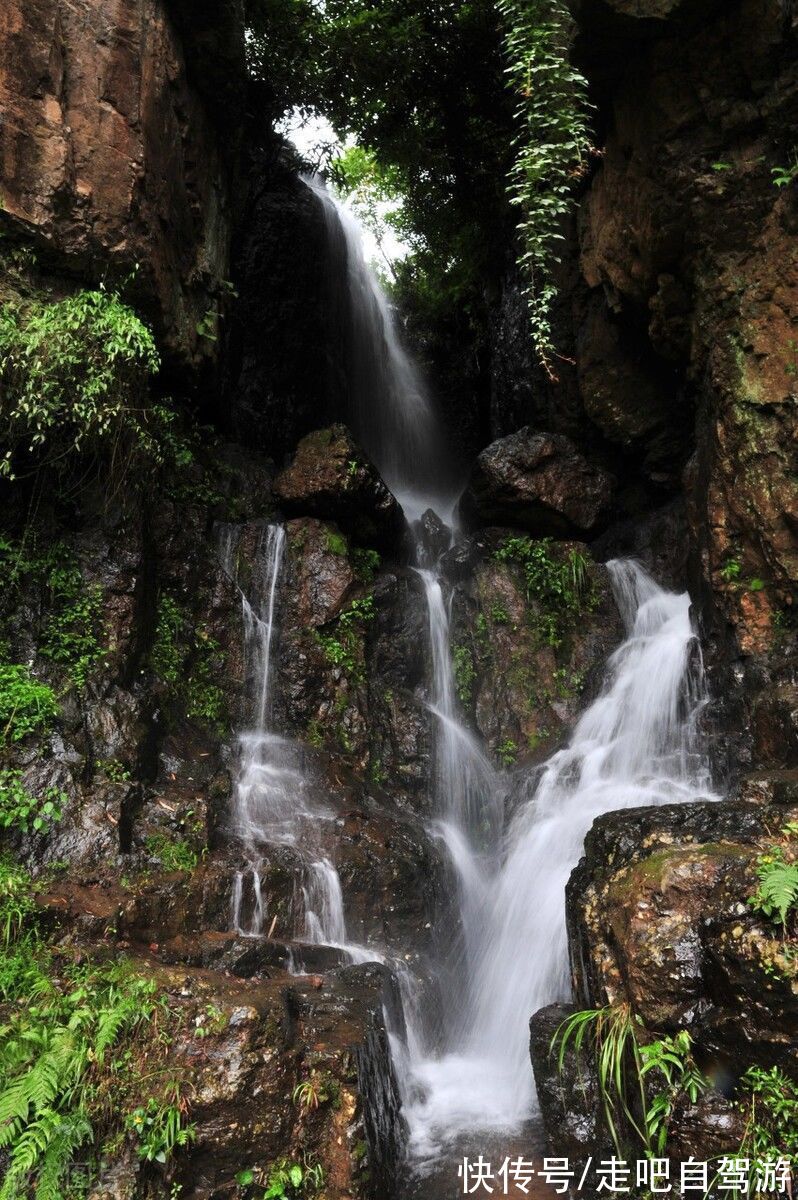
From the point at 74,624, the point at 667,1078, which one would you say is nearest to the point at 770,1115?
the point at 667,1078

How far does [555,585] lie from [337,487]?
11.0 ft

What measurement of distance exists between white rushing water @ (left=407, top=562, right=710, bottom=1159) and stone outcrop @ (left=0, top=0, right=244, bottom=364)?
18.4 feet

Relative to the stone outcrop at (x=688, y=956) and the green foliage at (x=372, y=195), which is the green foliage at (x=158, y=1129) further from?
the green foliage at (x=372, y=195)

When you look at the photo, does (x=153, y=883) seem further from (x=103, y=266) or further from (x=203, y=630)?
(x=103, y=266)

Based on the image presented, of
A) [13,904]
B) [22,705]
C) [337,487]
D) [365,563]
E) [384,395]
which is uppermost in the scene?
[384,395]

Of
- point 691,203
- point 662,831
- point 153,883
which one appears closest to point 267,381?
point 691,203

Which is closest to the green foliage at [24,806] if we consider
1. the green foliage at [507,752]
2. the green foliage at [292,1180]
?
the green foliage at [292,1180]

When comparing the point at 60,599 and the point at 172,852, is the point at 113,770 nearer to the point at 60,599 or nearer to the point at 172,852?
the point at 172,852

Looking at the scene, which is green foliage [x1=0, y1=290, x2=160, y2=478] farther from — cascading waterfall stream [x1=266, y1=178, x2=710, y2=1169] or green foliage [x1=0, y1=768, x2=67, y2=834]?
cascading waterfall stream [x1=266, y1=178, x2=710, y2=1169]

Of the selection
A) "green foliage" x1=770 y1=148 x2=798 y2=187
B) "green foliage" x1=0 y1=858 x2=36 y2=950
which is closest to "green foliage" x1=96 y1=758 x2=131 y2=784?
"green foliage" x1=0 y1=858 x2=36 y2=950

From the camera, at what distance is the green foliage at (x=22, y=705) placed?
6062mm

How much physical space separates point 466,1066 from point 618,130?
399 inches

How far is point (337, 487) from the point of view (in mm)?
10281

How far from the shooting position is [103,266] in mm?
6988
